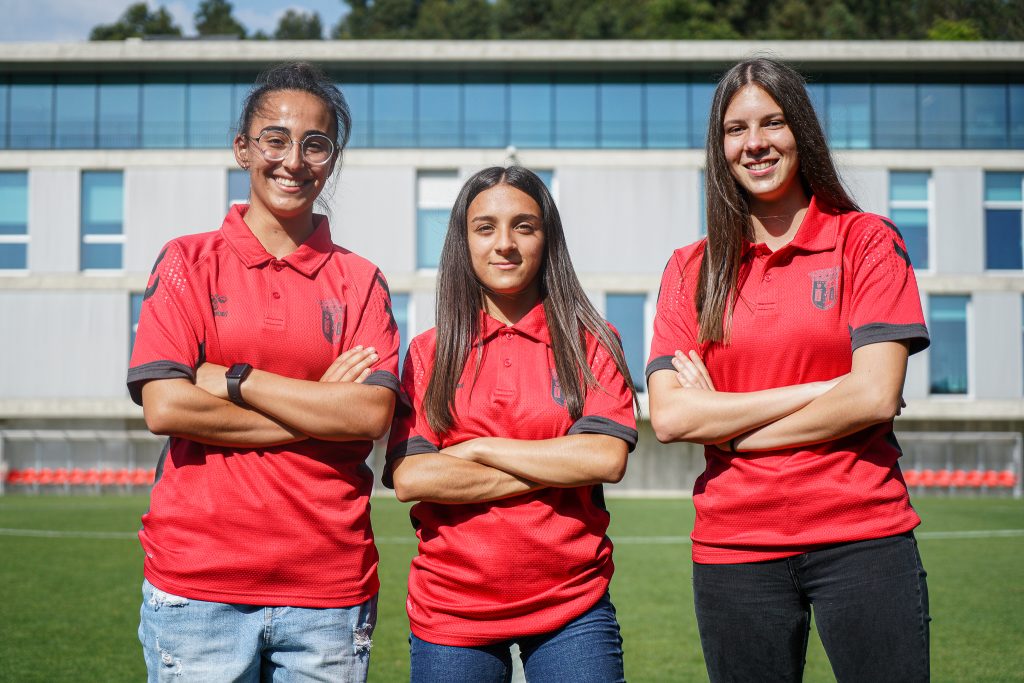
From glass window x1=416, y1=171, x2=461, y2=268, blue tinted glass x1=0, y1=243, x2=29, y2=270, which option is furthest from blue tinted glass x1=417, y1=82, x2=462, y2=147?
blue tinted glass x1=0, y1=243, x2=29, y2=270

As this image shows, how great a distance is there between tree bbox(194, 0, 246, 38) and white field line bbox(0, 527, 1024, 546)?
6768 centimetres

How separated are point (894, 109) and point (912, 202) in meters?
3.32

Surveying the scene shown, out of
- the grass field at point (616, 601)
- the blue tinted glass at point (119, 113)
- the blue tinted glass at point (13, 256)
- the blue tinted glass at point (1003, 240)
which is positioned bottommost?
the grass field at point (616, 601)

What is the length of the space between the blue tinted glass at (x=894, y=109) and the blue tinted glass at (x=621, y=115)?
8271 mm

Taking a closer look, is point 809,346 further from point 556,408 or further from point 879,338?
point 556,408

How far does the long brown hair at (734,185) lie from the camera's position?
349 cm

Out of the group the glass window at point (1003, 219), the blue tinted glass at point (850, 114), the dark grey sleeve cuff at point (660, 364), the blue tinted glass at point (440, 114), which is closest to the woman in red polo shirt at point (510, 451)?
the dark grey sleeve cuff at point (660, 364)

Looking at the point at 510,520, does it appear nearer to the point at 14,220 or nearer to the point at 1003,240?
the point at 1003,240

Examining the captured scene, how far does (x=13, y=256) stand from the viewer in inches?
1351

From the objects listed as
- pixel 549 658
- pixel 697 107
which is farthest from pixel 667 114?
pixel 549 658

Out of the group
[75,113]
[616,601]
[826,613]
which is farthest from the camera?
[75,113]

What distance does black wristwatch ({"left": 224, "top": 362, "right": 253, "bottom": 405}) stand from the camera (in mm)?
3283

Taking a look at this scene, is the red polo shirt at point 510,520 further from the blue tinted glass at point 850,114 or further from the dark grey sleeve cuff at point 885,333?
the blue tinted glass at point 850,114

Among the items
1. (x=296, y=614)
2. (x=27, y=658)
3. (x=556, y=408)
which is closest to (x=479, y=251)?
(x=556, y=408)
